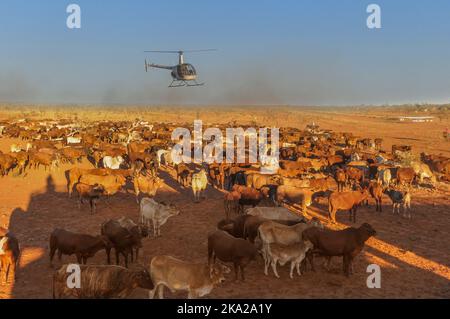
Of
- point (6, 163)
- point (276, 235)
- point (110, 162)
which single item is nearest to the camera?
point (276, 235)

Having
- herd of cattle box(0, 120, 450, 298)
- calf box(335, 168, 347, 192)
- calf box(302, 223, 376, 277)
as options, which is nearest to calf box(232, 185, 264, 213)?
herd of cattle box(0, 120, 450, 298)

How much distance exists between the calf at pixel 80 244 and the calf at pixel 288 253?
12.5 ft

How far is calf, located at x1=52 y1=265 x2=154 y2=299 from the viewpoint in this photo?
25.1 ft

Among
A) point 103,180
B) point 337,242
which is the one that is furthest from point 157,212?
point 103,180

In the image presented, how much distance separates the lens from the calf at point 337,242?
938 centimetres

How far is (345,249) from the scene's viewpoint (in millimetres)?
9375

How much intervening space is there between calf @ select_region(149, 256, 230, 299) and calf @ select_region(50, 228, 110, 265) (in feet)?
6.93

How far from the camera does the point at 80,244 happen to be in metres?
9.28

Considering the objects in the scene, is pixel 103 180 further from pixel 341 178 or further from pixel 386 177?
pixel 386 177

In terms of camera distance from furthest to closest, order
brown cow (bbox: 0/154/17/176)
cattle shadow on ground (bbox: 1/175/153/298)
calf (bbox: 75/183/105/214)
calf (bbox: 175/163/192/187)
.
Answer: brown cow (bbox: 0/154/17/176), calf (bbox: 175/163/192/187), calf (bbox: 75/183/105/214), cattle shadow on ground (bbox: 1/175/153/298)

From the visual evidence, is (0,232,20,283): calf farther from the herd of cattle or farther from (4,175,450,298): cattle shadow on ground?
(4,175,450,298): cattle shadow on ground

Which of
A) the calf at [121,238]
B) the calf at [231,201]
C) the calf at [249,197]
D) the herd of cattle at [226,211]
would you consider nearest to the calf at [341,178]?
the herd of cattle at [226,211]

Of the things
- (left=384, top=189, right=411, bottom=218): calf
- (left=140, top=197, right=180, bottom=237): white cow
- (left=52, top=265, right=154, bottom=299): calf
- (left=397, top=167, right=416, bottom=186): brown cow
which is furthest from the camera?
(left=397, top=167, right=416, bottom=186): brown cow

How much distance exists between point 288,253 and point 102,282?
4.00 meters
